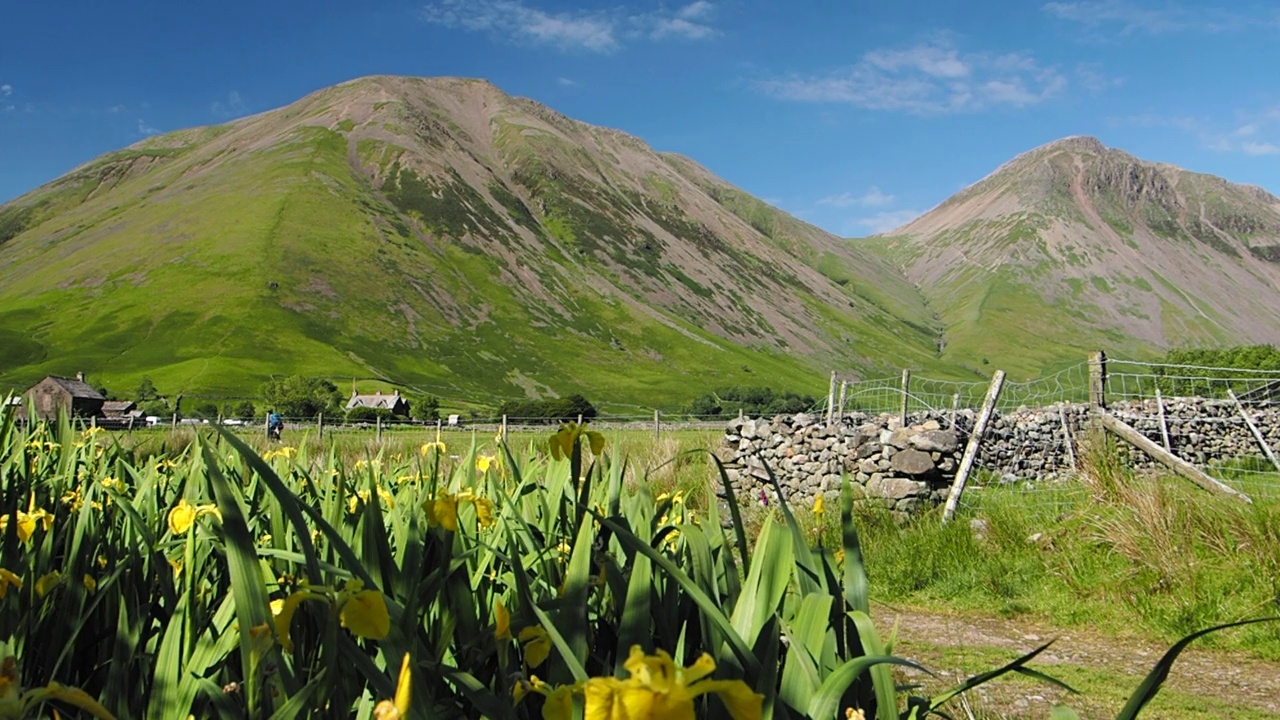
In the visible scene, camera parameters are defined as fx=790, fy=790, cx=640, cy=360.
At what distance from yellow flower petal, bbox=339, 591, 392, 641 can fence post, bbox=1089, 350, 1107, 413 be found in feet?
Result: 42.4

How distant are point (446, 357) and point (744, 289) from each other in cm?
8852

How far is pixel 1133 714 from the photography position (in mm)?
1227

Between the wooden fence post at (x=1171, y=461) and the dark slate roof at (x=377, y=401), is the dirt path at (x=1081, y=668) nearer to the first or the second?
the wooden fence post at (x=1171, y=461)

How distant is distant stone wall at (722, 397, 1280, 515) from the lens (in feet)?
39.9

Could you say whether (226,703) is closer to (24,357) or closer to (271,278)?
(24,357)

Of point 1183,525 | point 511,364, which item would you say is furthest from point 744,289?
point 1183,525

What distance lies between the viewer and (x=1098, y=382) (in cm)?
1249

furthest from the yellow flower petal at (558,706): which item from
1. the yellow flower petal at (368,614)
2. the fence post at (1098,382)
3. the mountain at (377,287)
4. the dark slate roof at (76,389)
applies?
the mountain at (377,287)

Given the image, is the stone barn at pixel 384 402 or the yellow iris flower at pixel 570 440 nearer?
the yellow iris flower at pixel 570 440

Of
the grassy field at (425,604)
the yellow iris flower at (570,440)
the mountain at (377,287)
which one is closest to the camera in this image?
the grassy field at (425,604)

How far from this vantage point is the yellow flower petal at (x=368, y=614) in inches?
44.3

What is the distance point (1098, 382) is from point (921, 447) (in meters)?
3.09

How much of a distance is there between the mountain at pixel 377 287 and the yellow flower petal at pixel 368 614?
306 ft

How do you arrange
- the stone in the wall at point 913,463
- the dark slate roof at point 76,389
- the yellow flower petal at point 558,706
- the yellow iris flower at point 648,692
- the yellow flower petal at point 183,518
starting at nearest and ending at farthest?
the yellow iris flower at point 648,692 < the yellow flower petal at point 558,706 < the yellow flower petal at point 183,518 < the stone in the wall at point 913,463 < the dark slate roof at point 76,389
